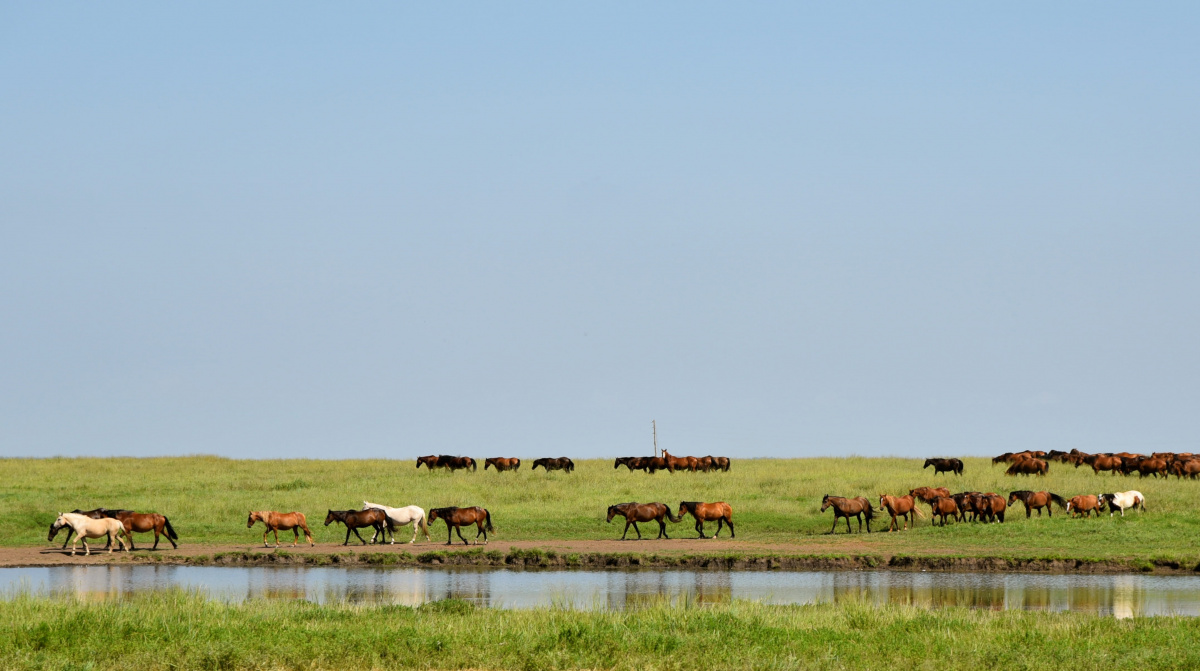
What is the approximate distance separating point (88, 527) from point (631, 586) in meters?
15.2

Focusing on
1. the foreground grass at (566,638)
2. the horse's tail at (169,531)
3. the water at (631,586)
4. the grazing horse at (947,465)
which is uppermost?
the grazing horse at (947,465)

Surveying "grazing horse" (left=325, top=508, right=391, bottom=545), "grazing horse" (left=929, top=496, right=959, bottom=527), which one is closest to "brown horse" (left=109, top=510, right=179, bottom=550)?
"grazing horse" (left=325, top=508, right=391, bottom=545)

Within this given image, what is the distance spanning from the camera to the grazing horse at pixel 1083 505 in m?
35.6

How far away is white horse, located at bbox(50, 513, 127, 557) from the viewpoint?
2998cm

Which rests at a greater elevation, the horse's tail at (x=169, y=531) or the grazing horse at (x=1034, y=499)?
the grazing horse at (x=1034, y=499)

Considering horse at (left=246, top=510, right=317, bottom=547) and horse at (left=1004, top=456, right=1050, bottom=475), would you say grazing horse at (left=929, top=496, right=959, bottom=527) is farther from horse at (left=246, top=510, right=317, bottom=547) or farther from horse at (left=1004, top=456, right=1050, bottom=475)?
horse at (left=246, top=510, right=317, bottom=547)

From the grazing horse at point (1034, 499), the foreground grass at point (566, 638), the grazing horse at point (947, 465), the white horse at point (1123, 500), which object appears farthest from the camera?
the grazing horse at point (947, 465)

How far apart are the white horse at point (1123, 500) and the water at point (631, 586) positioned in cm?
1099

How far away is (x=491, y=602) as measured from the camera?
70.1 ft

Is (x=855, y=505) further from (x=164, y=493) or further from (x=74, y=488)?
(x=74, y=488)

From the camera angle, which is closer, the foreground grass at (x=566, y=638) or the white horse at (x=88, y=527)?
the foreground grass at (x=566, y=638)

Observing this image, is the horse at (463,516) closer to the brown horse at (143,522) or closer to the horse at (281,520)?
the horse at (281,520)

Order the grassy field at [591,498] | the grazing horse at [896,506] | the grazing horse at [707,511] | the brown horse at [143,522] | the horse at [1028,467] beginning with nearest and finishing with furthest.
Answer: the brown horse at [143,522] → the grassy field at [591,498] → the grazing horse at [707,511] → the grazing horse at [896,506] → the horse at [1028,467]

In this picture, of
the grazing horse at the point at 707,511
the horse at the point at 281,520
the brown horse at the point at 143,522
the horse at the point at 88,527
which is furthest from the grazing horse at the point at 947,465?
the horse at the point at 88,527
